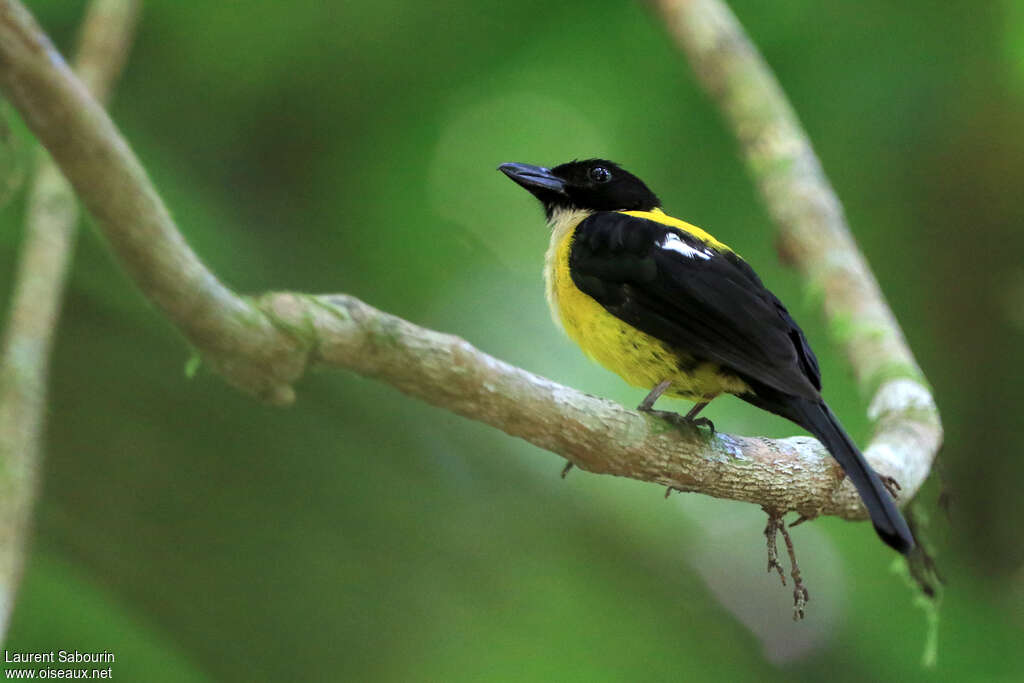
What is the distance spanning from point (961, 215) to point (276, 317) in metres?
4.22

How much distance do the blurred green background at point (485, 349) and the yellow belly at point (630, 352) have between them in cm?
111

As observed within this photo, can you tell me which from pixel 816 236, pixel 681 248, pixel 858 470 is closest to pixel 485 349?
A: pixel 816 236

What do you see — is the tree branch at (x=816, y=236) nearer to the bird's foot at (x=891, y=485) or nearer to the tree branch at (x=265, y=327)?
the bird's foot at (x=891, y=485)

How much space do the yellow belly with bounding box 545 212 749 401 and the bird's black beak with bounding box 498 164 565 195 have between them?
64 centimetres

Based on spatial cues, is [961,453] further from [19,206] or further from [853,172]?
[19,206]

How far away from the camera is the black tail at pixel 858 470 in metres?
2.37

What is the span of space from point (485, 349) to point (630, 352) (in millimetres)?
1762

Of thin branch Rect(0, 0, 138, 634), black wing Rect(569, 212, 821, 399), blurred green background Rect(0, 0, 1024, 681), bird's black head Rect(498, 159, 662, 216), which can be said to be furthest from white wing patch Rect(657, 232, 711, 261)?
thin branch Rect(0, 0, 138, 634)

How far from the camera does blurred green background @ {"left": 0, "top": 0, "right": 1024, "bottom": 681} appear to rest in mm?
4082

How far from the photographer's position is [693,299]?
2838 millimetres

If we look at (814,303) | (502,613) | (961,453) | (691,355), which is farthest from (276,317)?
(961,453)

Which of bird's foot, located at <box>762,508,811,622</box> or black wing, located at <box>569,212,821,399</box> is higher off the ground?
black wing, located at <box>569,212,821,399</box>

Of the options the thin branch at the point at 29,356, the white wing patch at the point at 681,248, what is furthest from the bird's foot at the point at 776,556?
the thin branch at the point at 29,356

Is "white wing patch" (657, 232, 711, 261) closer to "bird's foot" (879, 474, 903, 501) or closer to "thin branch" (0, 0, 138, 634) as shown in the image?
"bird's foot" (879, 474, 903, 501)
